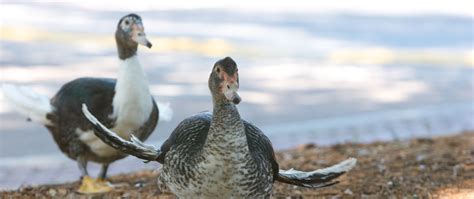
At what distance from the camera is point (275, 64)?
12.6 m

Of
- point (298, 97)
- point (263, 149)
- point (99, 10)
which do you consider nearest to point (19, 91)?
point (263, 149)

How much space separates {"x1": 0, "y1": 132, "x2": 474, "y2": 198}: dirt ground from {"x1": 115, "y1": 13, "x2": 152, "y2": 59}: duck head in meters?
0.88

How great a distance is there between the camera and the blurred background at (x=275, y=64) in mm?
8961

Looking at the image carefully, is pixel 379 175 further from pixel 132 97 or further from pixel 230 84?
pixel 230 84

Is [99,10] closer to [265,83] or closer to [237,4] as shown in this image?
[237,4]

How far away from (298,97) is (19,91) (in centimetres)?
418

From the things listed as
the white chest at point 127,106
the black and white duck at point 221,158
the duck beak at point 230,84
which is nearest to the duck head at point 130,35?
the white chest at point 127,106

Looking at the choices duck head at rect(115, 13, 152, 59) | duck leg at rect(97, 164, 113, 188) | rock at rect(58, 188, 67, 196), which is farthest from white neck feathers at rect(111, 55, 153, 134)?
rock at rect(58, 188, 67, 196)

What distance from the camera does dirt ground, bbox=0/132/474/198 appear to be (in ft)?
18.8

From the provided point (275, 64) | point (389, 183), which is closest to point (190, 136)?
point (389, 183)

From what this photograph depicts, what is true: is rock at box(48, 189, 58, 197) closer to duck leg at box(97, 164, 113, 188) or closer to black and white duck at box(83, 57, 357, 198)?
duck leg at box(97, 164, 113, 188)

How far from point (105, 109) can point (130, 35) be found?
547 millimetres

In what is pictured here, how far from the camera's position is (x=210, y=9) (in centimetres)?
1700

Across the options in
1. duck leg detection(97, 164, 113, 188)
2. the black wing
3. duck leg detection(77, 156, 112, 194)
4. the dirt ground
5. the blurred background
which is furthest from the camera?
the blurred background
